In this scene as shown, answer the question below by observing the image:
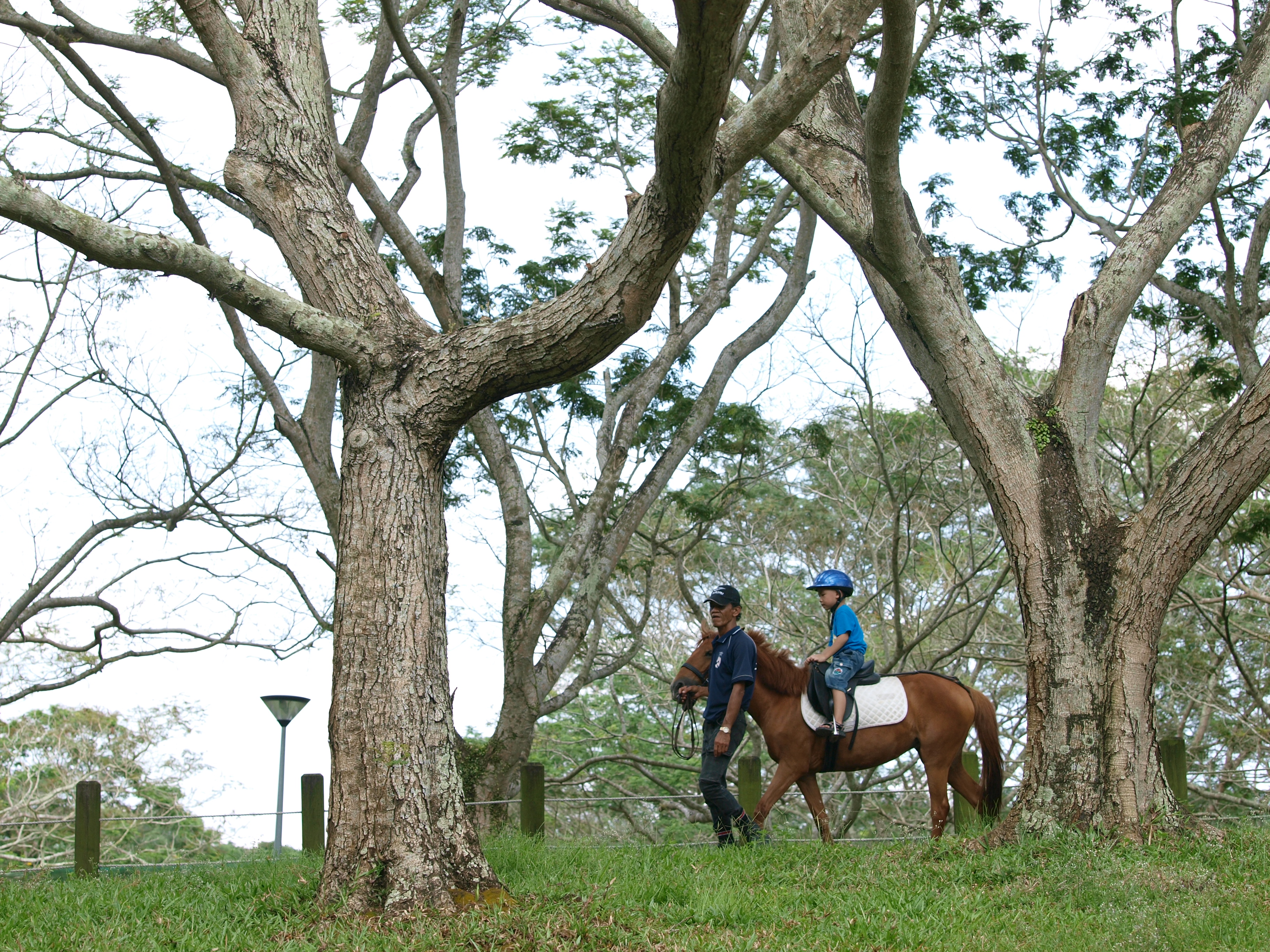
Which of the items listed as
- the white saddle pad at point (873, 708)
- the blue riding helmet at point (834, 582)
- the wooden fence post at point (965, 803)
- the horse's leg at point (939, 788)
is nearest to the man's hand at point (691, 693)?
the white saddle pad at point (873, 708)

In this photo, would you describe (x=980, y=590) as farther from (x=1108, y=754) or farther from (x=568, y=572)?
(x=1108, y=754)

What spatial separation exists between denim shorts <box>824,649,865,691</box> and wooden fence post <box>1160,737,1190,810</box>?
3.08 meters

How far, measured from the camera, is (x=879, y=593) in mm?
18578

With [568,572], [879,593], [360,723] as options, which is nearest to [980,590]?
[879,593]

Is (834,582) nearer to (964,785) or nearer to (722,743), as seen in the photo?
(722,743)

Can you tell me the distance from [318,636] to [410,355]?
37.1 feet

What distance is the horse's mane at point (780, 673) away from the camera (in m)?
8.34

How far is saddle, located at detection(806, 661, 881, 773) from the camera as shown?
8.16 meters

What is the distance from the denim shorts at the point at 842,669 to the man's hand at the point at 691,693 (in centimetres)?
94

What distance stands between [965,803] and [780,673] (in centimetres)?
251

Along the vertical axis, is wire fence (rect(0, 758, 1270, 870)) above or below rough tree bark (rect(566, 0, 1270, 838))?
below

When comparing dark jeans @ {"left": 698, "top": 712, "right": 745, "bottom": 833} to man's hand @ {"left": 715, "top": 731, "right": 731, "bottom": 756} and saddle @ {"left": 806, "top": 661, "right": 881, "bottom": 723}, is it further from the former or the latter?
saddle @ {"left": 806, "top": 661, "right": 881, "bottom": 723}

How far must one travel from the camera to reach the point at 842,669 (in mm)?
8062

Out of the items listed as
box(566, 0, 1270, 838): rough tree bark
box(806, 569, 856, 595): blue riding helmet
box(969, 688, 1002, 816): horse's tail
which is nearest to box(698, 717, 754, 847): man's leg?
box(806, 569, 856, 595): blue riding helmet
